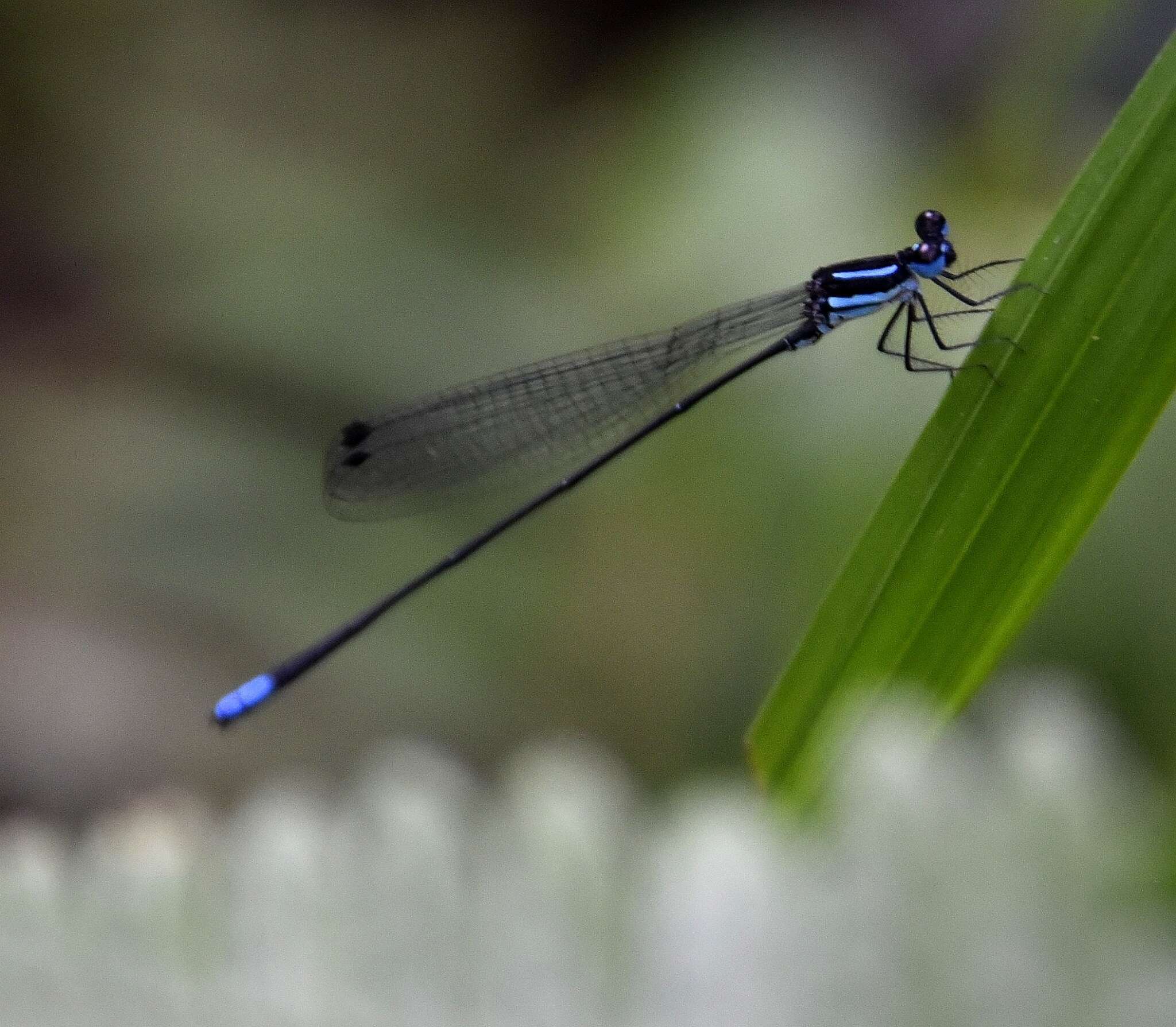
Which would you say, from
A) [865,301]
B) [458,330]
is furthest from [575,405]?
[458,330]

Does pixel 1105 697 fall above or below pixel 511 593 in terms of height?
above

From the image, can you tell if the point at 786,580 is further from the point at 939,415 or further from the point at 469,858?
the point at 469,858

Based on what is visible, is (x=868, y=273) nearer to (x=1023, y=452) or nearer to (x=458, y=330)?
(x=1023, y=452)

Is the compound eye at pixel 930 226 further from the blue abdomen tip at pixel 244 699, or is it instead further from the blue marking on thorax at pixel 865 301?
the blue abdomen tip at pixel 244 699

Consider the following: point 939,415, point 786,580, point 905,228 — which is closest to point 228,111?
point 905,228

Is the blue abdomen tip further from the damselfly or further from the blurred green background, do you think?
the blurred green background

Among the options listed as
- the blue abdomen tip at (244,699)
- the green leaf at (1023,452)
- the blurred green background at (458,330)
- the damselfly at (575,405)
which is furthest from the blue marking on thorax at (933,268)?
the blue abdomen tip at (244,699)

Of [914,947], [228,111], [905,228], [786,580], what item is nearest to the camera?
[914,947]

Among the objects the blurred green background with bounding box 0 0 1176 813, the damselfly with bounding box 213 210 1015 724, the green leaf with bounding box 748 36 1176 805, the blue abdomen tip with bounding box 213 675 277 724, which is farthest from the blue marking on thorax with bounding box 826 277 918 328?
the blue abdomen tip with bounding box 213 675 277 724
